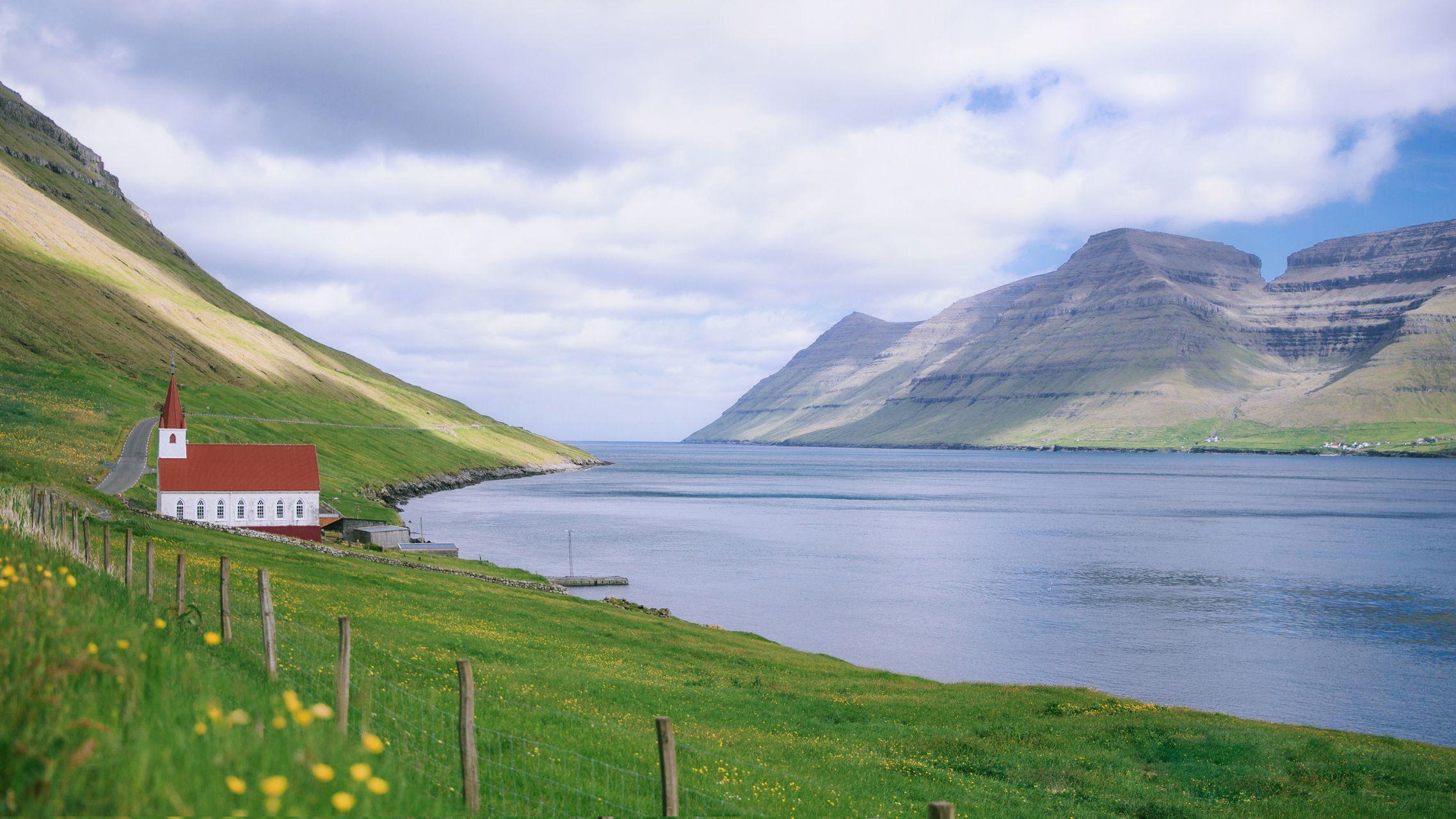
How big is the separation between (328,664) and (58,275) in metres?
183

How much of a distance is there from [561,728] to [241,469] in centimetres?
7431

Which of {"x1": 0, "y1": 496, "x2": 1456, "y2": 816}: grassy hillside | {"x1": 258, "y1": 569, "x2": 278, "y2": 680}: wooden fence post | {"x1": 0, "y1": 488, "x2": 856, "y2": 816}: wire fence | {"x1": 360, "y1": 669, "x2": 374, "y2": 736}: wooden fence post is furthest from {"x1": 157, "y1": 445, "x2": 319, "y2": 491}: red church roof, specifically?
{"x1": 258, "y1": 569, "x2": 278, "y2": 680}: wooden fence post

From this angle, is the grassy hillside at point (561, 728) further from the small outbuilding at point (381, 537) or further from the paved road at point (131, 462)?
the small outbuilding at point (381, 537)

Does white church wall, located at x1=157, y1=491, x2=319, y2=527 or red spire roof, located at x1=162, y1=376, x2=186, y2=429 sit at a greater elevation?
red spire roof, located at x1=162, y1=376, x2=186, y2=429

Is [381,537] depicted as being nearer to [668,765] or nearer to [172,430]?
[172,430]

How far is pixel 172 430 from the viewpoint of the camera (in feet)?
267

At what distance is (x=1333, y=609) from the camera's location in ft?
242

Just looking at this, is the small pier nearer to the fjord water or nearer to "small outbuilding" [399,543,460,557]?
the fjord water

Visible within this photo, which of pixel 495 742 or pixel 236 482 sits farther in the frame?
pixel 236 482

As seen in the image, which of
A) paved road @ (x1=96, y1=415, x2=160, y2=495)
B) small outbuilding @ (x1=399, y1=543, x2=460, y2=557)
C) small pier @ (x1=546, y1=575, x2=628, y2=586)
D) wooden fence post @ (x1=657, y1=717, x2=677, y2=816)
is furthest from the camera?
small outbuilding @ (x1=399, y1=543, x2=460, y2=557)

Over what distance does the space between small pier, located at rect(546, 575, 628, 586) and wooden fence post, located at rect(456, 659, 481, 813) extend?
212ft

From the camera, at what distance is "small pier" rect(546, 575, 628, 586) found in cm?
7806

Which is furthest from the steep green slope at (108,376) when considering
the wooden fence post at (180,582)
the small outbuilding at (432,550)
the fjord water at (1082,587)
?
the wooden fence post at (180,582)

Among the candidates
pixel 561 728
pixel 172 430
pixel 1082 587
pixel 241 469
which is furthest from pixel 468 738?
pixel 172 430
